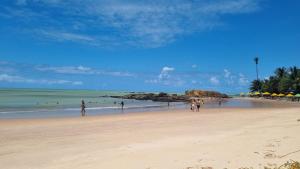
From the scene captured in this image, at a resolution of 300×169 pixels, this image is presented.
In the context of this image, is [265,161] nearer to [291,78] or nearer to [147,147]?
[147,147]

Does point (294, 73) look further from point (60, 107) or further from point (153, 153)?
point (153, 153)

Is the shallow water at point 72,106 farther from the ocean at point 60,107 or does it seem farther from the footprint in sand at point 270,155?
the footprint in sand at point 270,155

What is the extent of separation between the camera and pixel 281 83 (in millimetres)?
92375

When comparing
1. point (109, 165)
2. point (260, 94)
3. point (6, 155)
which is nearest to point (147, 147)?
point (109, 165)

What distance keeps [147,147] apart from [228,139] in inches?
129

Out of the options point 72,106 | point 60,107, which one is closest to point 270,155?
point 60,107

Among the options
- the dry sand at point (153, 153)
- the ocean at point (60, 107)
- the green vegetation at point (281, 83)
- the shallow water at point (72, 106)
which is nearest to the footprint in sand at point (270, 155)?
the dry sand at point (153, 153)

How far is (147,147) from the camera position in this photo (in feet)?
38.7

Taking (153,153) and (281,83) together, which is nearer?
(153,153)

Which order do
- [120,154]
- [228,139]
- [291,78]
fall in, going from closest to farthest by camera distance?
[120,154]
[228,139]
[291,78]

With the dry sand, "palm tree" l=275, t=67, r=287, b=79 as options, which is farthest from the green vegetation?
the dry sand

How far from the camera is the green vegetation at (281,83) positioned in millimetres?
88812

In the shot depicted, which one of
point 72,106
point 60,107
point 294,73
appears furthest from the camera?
point 294,73

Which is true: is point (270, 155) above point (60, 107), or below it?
below
